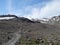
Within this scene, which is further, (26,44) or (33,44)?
(26,44)

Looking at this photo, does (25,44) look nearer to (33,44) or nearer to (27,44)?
(27,44)

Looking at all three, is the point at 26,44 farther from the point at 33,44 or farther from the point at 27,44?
the point at 33,44

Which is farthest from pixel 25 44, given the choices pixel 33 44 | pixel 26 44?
pixel 33 44

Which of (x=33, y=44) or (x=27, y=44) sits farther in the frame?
(x=27, y=44)

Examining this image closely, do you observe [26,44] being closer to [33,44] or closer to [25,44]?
[25,44]
